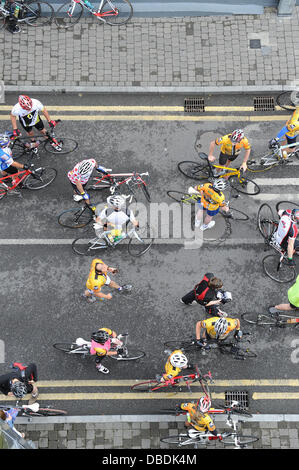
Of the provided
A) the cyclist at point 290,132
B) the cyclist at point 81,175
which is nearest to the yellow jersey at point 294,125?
the cyclist at point 290,132

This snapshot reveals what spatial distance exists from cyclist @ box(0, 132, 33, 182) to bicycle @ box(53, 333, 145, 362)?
462 centimetres

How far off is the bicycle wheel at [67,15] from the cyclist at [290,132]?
7.09m

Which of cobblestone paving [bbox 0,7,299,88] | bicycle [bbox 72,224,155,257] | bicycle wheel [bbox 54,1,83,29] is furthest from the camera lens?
bicycle wheel [bbox 54,1,83,29]

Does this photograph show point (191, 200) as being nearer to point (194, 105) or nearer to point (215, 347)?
point (194, 105)

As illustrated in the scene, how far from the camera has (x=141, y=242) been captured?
13.0 metres

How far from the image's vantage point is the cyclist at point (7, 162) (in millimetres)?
12359

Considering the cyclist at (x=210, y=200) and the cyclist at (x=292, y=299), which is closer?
the cyclist at (x=292, y=299)

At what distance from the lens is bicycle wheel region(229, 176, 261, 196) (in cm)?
1363

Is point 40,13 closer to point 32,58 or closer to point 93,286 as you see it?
point 32,58

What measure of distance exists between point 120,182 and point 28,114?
2.95 m

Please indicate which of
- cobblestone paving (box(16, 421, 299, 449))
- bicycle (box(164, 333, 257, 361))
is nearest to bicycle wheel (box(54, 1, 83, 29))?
bicycle (box(164, 333, 257, 361))

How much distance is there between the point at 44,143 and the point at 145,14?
5.22 m

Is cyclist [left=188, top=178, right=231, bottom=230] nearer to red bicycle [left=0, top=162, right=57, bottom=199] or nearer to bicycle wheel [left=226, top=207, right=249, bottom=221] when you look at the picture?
bicycle wheel [left=226, top=207, right=249, bottom=221]

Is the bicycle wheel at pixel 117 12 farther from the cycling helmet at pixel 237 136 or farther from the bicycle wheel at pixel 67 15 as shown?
the cycling helmet at pixel 237 136
